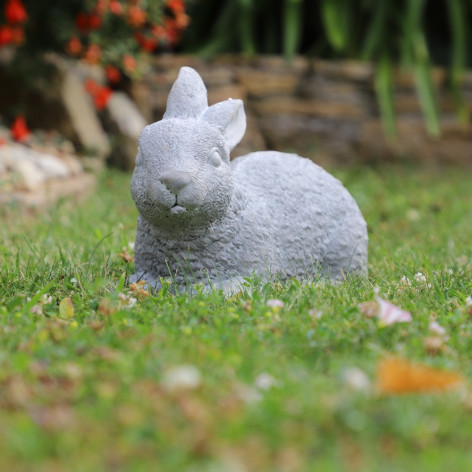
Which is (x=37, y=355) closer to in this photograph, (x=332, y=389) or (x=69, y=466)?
(x=69, y=466)

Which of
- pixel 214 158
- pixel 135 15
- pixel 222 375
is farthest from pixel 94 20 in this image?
pixel 222 375

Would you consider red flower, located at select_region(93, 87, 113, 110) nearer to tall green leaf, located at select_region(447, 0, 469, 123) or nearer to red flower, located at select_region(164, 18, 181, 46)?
red flower, located at select_region(164, 18, 181, 46)

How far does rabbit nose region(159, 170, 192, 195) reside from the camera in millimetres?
3082

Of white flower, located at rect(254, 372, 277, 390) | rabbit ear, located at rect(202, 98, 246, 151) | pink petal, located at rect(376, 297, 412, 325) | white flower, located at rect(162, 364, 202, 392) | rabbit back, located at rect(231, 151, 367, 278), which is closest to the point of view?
white flower, located at rect(162, 364, 202, 392)

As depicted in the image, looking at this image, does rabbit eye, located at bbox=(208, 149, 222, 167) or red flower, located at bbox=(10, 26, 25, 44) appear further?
red flower, located at bbox=(10, 26, 25, 44)

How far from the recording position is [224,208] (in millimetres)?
3307

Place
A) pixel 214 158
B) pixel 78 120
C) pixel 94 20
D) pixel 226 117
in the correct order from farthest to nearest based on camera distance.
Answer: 1. pixel 78 120
2. pixel 94 20
3. pixel 226 117
4. pixel 214 158

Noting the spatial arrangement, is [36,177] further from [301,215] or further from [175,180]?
[175,180]

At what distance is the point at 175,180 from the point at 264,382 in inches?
46.8

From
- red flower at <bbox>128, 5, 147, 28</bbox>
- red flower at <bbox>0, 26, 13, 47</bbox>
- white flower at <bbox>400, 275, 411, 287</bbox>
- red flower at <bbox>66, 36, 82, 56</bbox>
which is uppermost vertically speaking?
red flower at <bbox>128, 5, 147, 28</bbox>

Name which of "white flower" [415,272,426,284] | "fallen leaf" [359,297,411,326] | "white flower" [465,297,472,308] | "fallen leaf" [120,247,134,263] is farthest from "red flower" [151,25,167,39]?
"fallen leaf" [359,297,411,326]

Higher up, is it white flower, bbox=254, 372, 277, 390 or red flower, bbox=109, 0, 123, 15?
red flower, bbox=109, 0, 123, 15

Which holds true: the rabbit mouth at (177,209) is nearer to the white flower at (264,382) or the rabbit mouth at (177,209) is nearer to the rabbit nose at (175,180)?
the rabbit nose at (175,180)

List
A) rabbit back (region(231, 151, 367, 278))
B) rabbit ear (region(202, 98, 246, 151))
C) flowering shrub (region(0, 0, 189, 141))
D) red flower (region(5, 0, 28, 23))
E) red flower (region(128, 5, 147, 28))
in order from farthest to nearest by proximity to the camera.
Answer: red flower (region(128, 5, 147, 28)) < flowering shrub (region(0, 0, 189, 141)) < red flower (region(5, 0, 28, 23)) < rabbit back (region(231, 151, 367, 278)) < rabbit ear (region(202, 98, 246, 151))
